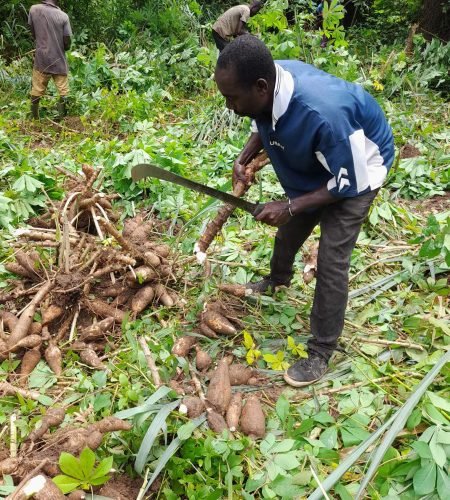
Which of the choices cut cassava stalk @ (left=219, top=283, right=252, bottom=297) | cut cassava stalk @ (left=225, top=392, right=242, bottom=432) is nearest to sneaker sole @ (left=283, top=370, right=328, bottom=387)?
cut cassava stalk @ (left=225, top=392, right=242, bottom=432)

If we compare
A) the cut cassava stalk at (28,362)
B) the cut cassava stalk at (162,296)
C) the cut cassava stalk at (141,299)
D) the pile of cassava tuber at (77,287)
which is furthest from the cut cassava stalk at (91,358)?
the cut cassava stalk at (162,296)

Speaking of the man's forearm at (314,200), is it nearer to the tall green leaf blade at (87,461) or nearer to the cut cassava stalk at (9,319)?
the tall green leaf blade at (87,461)

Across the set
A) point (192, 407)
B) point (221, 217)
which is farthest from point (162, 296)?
point (192, 407)

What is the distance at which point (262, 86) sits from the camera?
158cm

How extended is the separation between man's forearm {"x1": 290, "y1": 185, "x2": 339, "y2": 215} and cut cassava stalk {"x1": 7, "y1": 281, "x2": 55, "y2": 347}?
122cm

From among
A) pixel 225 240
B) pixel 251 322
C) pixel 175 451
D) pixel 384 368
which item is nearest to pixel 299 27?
pixel 225 240

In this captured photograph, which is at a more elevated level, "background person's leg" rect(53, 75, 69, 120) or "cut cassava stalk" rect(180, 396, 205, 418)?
"cut cassava stalk" rect(180, 396, 205, 418)

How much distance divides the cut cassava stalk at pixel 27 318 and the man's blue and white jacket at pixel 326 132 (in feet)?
4.06

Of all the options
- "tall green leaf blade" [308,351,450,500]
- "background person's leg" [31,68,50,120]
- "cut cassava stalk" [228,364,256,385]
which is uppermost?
"tall green leaf blade" [308,351,450,500]

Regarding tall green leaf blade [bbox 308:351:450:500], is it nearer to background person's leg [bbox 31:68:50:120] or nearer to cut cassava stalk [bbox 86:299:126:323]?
cut cassava stalk [bbox 86:299:126:323]

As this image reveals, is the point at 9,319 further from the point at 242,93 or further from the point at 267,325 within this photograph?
the point at 242,93

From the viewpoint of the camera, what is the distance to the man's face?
1.55 metres

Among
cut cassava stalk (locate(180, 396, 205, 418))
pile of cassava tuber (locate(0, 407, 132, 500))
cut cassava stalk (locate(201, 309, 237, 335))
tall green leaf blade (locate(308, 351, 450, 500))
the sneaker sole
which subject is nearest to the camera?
pile of cassava tuber (locate(0, 407, 132, 500))

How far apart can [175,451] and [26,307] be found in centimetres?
104
